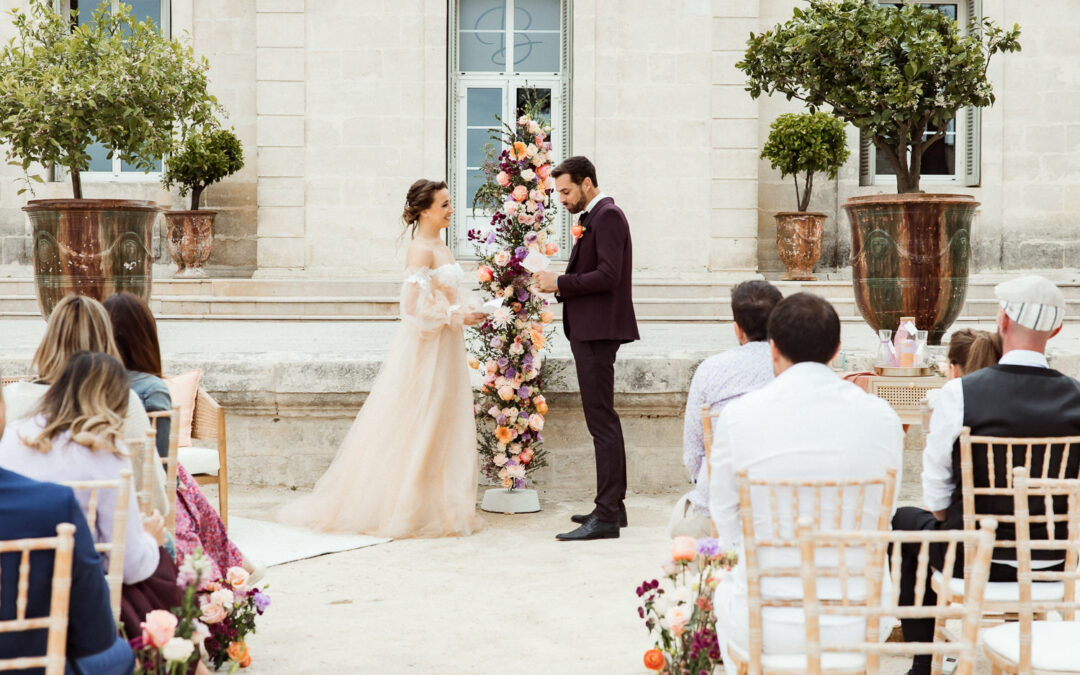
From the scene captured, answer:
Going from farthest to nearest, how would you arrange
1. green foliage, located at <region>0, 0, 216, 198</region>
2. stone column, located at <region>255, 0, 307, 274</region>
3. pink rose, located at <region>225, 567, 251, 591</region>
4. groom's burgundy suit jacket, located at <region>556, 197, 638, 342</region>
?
stone column, located at <region>255, 0, 307, 274</region>, green foliage, located at <region>0, 0, 216, 198</region>, groom's burgundy suit jacket, located at <region>556, 197, 638, 342</region>, pink rose, located at <region>225, 567, 251, 591</region>

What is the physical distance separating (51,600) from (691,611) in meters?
1.57

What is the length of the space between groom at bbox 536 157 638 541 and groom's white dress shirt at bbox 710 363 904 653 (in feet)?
8.40

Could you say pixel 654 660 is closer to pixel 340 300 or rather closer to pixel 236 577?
pixel 236 577

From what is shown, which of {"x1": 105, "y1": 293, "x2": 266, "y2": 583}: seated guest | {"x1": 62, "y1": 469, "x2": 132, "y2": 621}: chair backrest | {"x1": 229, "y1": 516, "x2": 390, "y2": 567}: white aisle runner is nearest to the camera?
{"x1": 62, "y1": 469, "x2": 132, "y2": 621}: chair backrest

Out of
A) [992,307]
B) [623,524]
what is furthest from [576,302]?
[992,307]

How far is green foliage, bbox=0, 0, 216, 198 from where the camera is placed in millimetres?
6570

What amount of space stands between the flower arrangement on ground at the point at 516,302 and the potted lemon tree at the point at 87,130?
2.48 metres

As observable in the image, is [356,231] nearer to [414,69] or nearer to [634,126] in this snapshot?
[414,69]

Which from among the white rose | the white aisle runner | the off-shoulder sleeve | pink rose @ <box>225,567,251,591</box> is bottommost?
the white aisle runner

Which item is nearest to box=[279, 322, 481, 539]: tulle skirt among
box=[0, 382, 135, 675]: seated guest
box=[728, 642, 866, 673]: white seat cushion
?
box=[728, 642, 866, 673]: white seat cushion

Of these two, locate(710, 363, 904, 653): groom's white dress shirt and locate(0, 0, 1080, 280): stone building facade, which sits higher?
locate(0, 0, 1080, 280): stone building facade

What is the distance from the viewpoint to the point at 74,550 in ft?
6.09

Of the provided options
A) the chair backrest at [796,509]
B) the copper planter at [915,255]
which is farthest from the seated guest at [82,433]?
the copper planter at [915,255]

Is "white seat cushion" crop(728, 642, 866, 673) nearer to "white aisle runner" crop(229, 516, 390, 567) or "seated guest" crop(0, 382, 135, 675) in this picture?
"seated guest" crop(0, 382, 135, 675)
